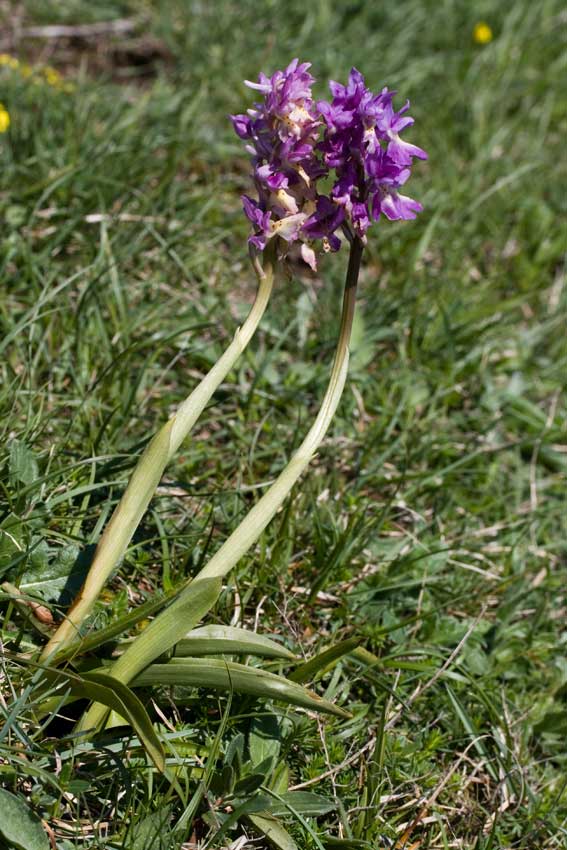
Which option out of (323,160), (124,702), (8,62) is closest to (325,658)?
(124,702)

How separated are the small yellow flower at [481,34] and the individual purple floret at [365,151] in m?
3.64

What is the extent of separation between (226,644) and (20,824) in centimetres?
51

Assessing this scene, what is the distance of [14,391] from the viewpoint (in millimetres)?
2598

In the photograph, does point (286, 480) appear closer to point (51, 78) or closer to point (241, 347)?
point (241, 347)

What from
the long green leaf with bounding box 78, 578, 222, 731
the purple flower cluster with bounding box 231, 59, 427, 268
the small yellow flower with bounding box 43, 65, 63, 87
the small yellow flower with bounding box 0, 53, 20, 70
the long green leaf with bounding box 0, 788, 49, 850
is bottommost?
the long green leaf with bounding box 0, 788, 49, 850

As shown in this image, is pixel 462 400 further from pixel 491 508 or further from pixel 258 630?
pixel 258 630

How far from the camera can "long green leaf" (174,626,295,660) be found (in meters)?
1.94

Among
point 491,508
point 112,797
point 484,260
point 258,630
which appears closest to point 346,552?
point 258,630

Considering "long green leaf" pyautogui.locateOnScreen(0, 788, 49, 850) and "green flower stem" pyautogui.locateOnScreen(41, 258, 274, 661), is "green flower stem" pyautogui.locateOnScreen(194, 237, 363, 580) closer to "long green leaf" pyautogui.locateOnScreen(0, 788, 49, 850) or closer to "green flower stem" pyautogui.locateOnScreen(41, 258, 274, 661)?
"green flower stem" pyautogui.locateOnScreen(41, 258, 274, 661)

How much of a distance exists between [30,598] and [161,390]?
1158 millimetres

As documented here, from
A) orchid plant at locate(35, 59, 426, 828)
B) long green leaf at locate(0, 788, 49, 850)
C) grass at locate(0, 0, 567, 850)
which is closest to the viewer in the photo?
long green leaf at locate(0, 788, 49, 850)

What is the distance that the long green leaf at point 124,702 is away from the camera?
5.93 feet

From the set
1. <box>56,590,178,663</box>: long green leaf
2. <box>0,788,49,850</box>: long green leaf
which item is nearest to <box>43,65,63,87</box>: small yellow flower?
<box>56,590,178,663</box>: long green leaf

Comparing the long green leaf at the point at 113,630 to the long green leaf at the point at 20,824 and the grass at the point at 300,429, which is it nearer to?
the grass at the point at 300,429
